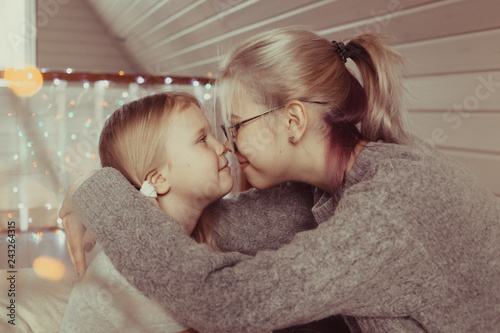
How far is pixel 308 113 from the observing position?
3.30 ft

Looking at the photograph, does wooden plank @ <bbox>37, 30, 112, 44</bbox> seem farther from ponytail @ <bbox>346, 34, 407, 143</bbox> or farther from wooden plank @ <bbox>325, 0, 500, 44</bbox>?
ponytail @ <bbox>346, 34, 407, 143</bbox>

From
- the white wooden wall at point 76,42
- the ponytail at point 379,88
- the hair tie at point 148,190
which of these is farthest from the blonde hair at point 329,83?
the white wooden wall at point 76,42

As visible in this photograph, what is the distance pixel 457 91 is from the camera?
4.88 ft

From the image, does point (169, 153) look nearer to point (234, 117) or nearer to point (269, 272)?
point (234, 117)

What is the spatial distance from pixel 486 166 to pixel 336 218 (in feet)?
2.95

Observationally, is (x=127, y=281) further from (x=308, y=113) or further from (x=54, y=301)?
(x=308, y=113)

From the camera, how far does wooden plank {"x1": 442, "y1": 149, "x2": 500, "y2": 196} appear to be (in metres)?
1.42

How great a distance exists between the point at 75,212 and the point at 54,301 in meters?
0.22

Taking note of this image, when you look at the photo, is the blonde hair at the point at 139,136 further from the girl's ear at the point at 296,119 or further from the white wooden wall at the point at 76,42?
the white wooden wall at the point at 76,42

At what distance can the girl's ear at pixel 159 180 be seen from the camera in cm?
103

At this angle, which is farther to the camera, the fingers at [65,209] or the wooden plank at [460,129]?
the wooden plank at [460,129]

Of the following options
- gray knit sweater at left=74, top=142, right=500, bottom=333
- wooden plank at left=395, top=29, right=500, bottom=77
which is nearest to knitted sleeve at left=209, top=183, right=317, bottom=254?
gray knit sweater at left=74, top=142, right=500, bottom=333

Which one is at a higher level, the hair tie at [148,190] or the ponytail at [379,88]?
the ponytail at [379,88]

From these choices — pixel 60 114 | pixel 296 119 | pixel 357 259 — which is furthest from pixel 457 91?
pixel 60 114
